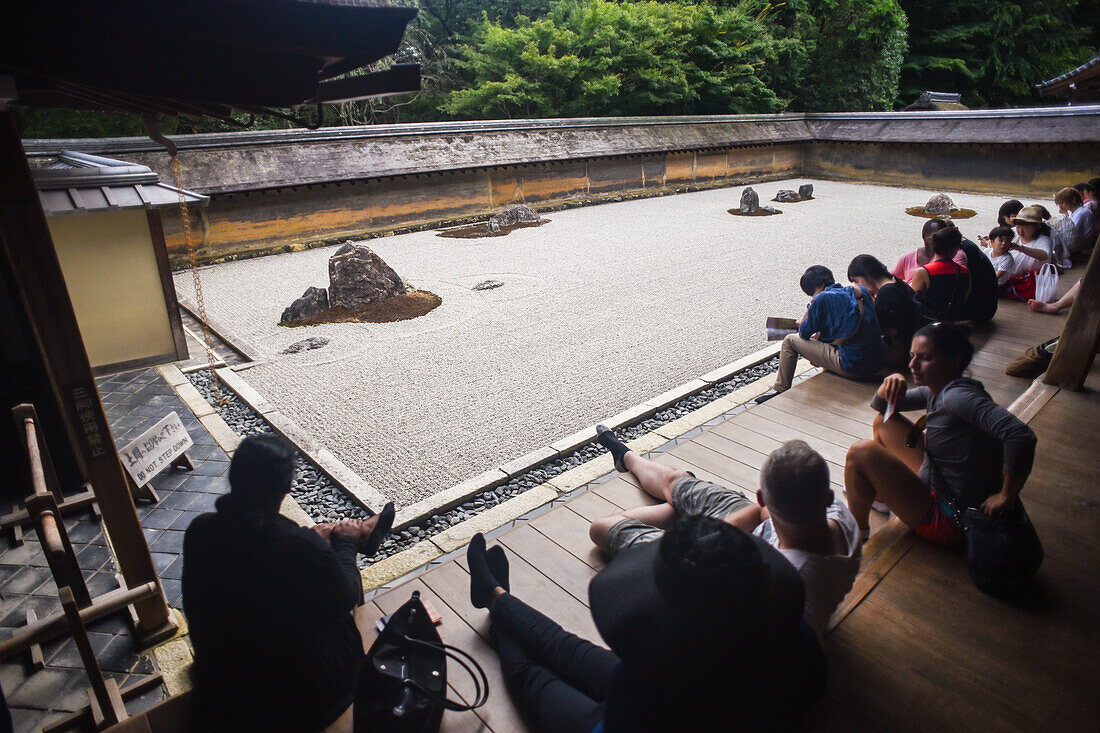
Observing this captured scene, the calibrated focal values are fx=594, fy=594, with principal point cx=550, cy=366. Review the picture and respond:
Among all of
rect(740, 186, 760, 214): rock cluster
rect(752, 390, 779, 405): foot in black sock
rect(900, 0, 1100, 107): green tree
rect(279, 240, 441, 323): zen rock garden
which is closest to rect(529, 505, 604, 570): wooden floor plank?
rect(752, 390, 779, 405): foot in black sock

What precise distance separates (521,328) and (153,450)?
3.64m

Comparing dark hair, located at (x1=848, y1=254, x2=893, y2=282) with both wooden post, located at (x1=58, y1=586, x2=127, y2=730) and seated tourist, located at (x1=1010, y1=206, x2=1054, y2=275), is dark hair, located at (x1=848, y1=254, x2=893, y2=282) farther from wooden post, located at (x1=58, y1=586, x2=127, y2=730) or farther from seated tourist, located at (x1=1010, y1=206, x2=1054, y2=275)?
wooden post, located at (x1=58, y1=586, x2=127, y2=730)

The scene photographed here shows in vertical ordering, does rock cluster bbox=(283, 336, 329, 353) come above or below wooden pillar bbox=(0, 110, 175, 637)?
below

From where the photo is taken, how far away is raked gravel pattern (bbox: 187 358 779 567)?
3.13 metres

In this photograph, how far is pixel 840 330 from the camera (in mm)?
3893

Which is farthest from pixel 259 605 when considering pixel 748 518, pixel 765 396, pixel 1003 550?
pixel 765 396

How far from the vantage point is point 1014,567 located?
6.26 ft

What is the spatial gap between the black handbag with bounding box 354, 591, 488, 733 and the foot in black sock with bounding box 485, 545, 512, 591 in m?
0.41

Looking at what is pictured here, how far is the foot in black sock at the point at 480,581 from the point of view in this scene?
213 cm

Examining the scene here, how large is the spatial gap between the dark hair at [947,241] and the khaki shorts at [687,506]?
10.1 feet

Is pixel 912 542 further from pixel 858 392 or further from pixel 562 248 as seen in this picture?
pixel 562 248

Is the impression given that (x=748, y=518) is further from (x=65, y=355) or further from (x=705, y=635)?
(x=65, y=355)

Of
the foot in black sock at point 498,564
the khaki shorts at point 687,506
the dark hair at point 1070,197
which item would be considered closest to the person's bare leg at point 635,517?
the khaki shorts at point 687,506

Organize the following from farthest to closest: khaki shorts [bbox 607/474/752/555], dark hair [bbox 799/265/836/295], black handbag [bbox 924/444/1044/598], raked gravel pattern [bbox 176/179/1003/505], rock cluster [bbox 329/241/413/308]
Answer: rock cluster [bbox 329/241/413/308] → raked gravel pattern [bbox 176/179/1003/505] → dark hair [bbox 799/265/836/295] → khaki shorts [bbox 607/474/752/555] → black handbag [bbox 924/444/1044/598]
